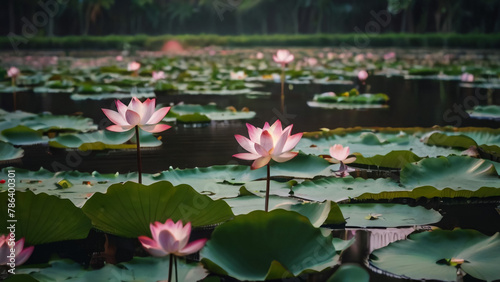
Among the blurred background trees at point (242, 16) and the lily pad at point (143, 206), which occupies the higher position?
the blurred background trees at point (242, 16)

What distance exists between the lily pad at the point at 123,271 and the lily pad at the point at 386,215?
0.42m

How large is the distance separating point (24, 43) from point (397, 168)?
57.1ft

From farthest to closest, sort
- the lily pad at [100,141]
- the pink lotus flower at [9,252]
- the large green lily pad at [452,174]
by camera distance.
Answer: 1. the lily pad at [100,141]
2. the large green lily pad at [452,174]
3. the pink lotus flower at [9,252]

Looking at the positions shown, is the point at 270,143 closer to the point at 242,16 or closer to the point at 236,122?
the point at 236,122

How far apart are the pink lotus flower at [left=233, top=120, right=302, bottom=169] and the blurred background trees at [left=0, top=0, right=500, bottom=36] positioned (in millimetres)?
17899

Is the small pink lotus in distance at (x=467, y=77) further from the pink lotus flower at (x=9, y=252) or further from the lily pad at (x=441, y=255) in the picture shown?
the pink lotus flower at (x=9, y=252)

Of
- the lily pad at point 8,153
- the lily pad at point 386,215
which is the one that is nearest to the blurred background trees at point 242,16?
the lily pad at point 8,153

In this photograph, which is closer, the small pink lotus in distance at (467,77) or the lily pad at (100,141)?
the lily pad at (100,141)

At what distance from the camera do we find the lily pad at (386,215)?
4.19 feet

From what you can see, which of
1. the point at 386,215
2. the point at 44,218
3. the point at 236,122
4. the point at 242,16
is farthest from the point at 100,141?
the point at 242,16

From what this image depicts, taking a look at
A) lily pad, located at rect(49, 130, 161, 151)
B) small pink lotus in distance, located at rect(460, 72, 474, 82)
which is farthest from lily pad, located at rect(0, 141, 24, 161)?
small pink lotus in distance, located at rect(460, 72, 474, 82)

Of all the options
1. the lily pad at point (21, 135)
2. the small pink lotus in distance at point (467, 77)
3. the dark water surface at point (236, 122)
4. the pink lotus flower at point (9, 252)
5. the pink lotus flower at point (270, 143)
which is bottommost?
the dark water surface at point (236, 122)

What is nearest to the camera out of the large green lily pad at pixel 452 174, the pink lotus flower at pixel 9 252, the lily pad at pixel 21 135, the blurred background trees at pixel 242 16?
the pink lotus flower at pixel 9 252

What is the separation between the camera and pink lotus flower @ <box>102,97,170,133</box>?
1269mm
